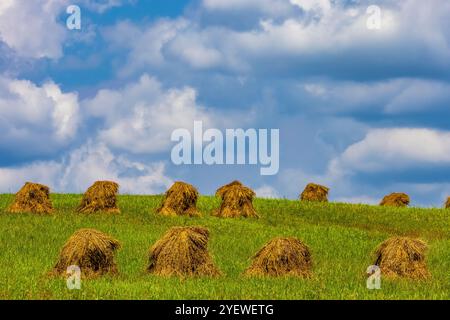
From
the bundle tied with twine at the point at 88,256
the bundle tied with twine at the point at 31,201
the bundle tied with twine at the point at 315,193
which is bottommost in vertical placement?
the bundle tied with twine at the point at 88,256

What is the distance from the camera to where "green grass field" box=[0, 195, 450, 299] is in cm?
2031

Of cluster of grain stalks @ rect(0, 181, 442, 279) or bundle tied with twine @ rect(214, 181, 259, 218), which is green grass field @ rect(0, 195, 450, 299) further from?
bundle tied with twine @ rect(214, 181, 259, 218)

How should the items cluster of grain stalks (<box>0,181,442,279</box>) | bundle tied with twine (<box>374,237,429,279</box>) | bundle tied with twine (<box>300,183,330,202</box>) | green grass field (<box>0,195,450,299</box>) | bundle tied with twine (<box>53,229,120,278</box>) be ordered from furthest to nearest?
1. bundle tied with twine (<box>300,183,330,202</box>)
2. bundle tied with twine (<box>374,237,429,279</box>)
3. cluster of grain stalks (<box>0,181,442,279</box>)
4. bundle tied with twine (<box>53,229,120,278</box>)
5. green grass field (<box>0,195,450,299</box>)

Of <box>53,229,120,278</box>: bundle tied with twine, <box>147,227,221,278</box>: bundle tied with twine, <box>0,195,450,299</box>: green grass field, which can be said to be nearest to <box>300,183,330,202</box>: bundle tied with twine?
<box>0,195,450,299</box>: green grass field

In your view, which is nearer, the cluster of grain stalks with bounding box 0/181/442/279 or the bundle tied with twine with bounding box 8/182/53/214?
the cluster of grain stalks with bounding box 0/181/442/279

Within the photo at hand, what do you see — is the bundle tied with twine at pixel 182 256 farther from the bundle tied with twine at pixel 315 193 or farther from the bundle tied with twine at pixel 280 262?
the bundle tied with twine at pixel 315 193

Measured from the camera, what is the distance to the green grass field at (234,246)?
2031 centimetres

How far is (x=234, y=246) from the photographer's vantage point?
33969 millimetres
